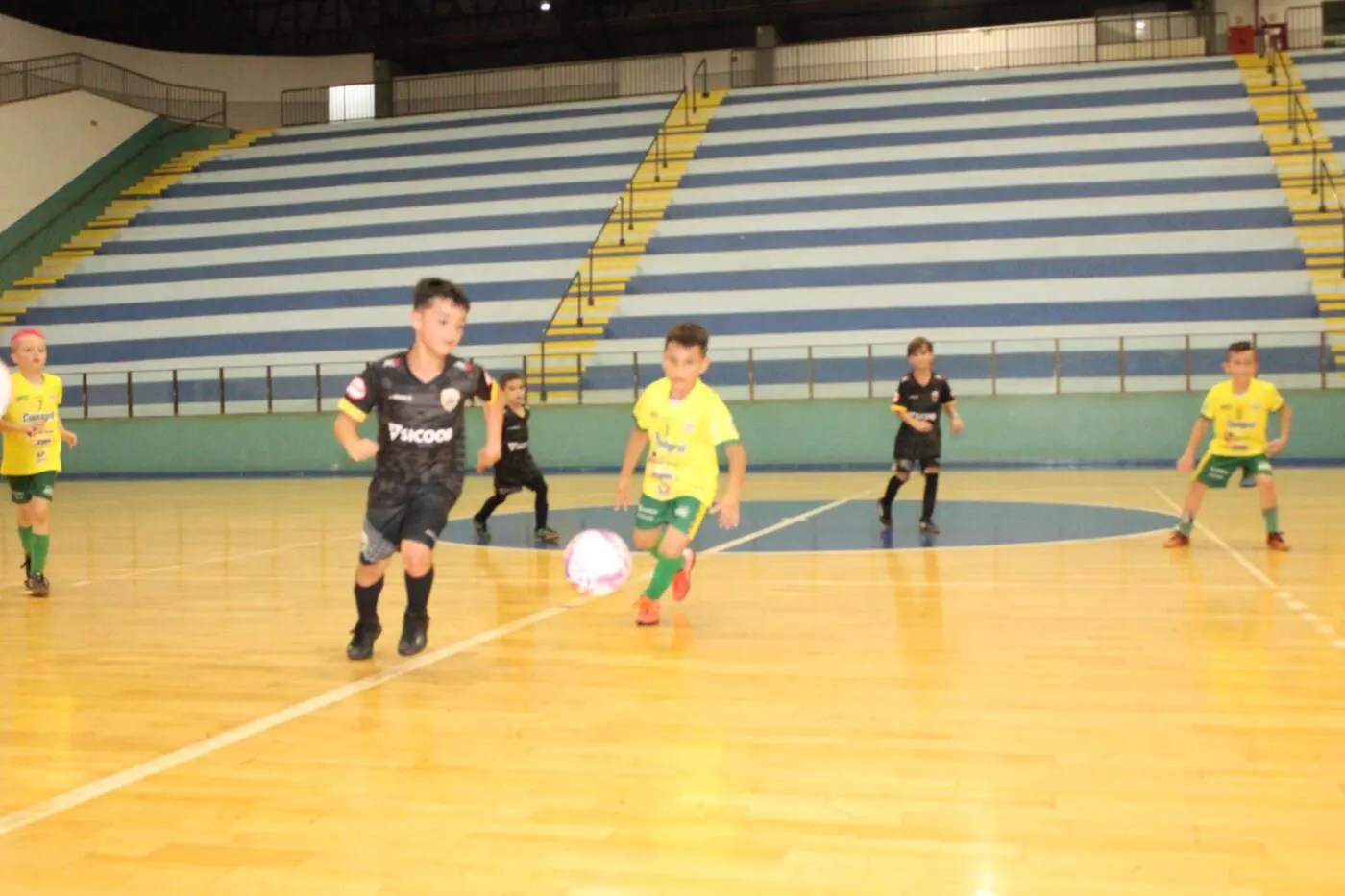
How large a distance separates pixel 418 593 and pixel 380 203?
87.1 ft

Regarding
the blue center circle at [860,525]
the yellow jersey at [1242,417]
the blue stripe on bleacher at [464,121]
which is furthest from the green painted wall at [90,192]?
the yellow jersey at [1242,417]

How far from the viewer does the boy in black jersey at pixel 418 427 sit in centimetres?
563

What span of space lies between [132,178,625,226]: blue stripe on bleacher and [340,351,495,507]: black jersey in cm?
2452

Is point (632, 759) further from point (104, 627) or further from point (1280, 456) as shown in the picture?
point (1280, 456)

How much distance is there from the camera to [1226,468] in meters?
9.78

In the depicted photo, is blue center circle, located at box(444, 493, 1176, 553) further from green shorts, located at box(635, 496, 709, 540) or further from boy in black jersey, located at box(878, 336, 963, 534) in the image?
green shorts, located at box(635, 496, 709, 540)

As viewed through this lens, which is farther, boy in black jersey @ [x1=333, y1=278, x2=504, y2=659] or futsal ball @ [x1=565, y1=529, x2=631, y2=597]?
futsal ball @ [x1=565, y1=529, x2=631, y2=597]

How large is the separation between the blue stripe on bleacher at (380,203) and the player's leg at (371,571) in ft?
80.6

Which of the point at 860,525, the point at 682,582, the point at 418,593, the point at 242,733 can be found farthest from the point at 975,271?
the point at 242,733

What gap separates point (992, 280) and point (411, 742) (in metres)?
22.1

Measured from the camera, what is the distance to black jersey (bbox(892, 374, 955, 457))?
445 inches

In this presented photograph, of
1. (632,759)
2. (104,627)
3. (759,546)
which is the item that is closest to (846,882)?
(632,759)

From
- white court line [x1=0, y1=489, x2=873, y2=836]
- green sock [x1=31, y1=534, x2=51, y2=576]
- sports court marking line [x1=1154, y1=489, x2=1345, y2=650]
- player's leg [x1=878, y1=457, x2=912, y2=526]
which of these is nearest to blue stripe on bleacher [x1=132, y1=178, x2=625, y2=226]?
player's leg [x1=878, y1=457, x2=912, y2=526]

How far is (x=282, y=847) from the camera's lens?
3.22m
